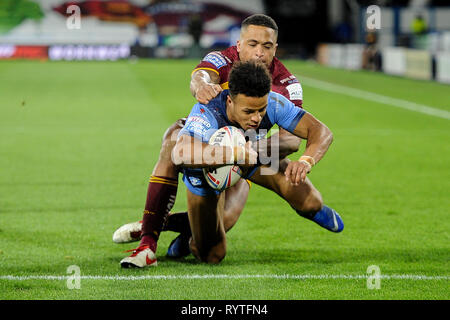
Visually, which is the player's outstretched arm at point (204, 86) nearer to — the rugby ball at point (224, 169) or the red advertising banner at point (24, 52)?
the rugby ball at point (224, 169)

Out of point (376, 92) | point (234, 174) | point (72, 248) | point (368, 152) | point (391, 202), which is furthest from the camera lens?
point (376, 92)

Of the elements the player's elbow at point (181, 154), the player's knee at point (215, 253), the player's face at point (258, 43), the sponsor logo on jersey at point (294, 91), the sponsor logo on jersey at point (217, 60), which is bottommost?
the player's knee at point (215, 253)

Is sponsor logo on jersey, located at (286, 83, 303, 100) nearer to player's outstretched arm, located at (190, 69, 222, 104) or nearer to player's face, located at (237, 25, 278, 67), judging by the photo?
player's face, located at (237, 25, 278, 67)

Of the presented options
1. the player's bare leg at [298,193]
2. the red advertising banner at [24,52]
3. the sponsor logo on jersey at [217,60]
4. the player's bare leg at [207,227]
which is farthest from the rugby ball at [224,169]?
the red advertising banner at [24,52]

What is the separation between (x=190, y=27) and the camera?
152 feet

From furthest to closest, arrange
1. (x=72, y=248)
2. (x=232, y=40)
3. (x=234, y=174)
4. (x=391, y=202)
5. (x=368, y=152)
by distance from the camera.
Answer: (x=232, y=40) < (x=368, y=152) < (x=391, y=202) < (x=72, y=248) < (x=234, y=174)

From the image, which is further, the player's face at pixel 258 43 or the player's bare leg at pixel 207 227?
the player's face at pixel 258 43

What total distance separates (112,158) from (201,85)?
6171mm

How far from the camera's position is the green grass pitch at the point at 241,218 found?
5512 mm

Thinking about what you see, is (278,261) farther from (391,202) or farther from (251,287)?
(391,202)

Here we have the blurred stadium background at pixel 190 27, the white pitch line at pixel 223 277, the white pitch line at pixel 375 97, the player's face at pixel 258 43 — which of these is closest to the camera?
the white pitch line at pixel 223 277

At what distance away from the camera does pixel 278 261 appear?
6.25 meters

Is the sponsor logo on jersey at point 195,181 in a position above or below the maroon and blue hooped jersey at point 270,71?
below
